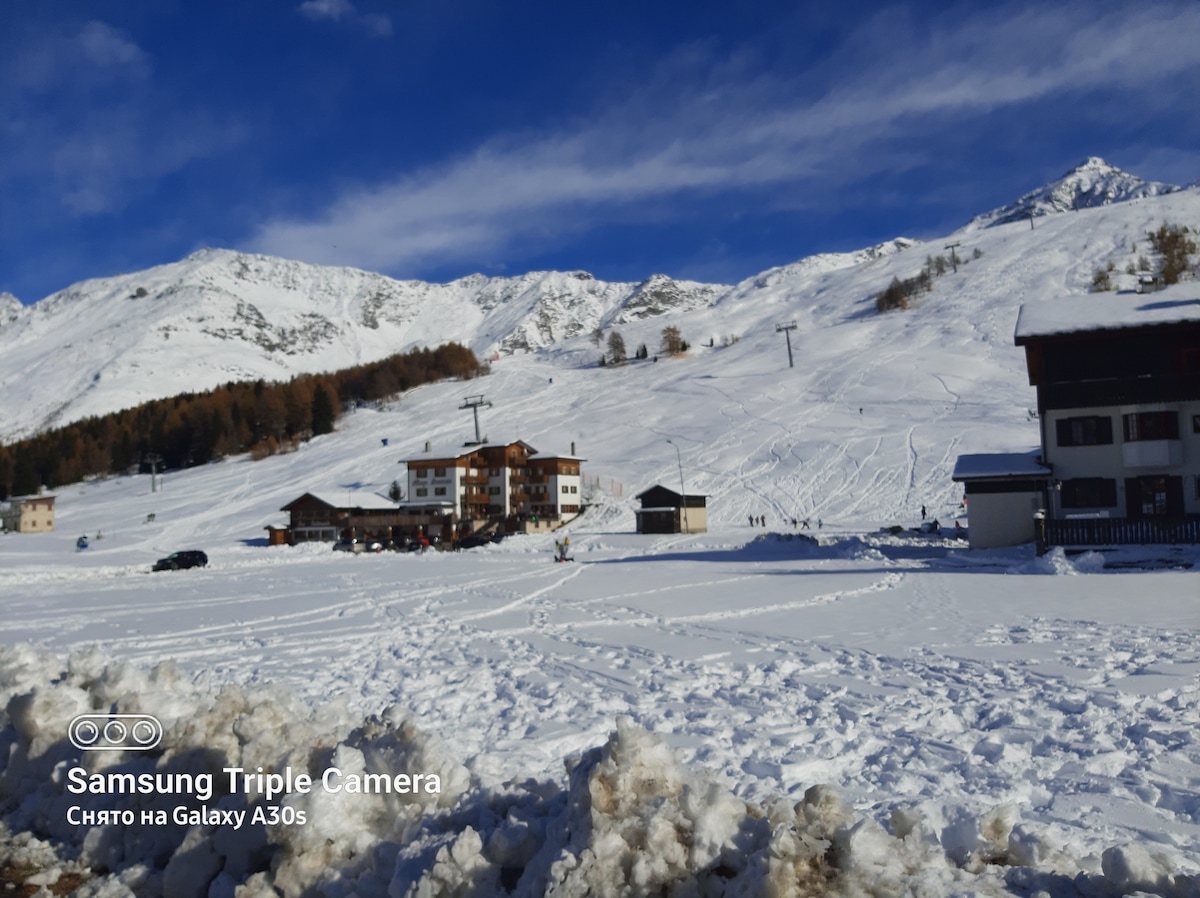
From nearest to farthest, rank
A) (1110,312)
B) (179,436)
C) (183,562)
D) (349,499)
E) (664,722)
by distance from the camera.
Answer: (664,722)
(1110,312)
(183,562)
(349,499)
(179,436)

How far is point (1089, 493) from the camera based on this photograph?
34.4m

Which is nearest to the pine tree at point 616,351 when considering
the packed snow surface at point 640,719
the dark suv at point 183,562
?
the dark suv at point 183,562

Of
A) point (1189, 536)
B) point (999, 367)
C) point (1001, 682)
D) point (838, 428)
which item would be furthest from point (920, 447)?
point (1001, 682)

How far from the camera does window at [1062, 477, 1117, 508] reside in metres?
34.1

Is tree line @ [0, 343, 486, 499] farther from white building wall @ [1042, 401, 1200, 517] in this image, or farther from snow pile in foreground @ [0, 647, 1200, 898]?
snow pile in foreground @ [0, 647, 1200, 898]

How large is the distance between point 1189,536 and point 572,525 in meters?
47.6

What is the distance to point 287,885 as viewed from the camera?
4.77m

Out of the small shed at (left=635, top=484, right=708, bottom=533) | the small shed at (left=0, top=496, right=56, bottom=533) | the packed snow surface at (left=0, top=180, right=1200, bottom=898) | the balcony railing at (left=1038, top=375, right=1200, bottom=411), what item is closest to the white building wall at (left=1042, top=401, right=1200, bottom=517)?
the balcony railing at (left=1038, top=375, right=1200, bottom=411)

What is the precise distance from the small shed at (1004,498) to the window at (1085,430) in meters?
1.54

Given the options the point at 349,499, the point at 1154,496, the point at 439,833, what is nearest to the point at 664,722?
the point at 439,833

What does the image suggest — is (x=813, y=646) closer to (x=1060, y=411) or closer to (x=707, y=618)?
(x=707, y=618)

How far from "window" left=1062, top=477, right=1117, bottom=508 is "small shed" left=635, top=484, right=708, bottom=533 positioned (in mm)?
28505

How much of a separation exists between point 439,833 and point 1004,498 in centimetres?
3533

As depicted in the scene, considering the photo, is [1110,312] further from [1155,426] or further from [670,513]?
[670,513]
